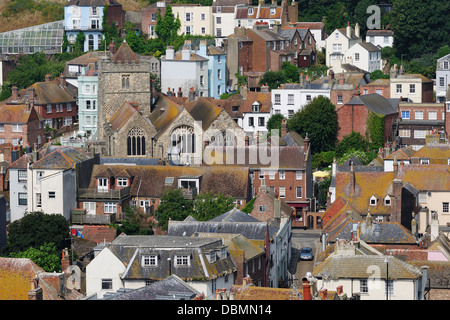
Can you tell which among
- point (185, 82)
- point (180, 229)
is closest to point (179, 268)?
point (180, 229)

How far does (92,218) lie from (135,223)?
14.7 ft

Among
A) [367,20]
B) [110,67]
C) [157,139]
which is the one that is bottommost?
[157,139]

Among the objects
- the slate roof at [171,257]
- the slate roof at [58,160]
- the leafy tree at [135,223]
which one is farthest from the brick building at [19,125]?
the slate roof at [171,257]

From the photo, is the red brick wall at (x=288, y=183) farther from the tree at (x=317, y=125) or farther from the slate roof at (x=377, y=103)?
the slate roof at (x=377, y=103)

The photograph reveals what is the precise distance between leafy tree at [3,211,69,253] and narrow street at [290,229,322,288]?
1195 cm

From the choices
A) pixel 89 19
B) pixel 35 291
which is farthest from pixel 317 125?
pixel 35 291

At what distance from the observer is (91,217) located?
59000 millimetres

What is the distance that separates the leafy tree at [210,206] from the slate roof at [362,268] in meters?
19.4

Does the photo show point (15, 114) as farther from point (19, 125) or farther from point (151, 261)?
point (151, 261)
